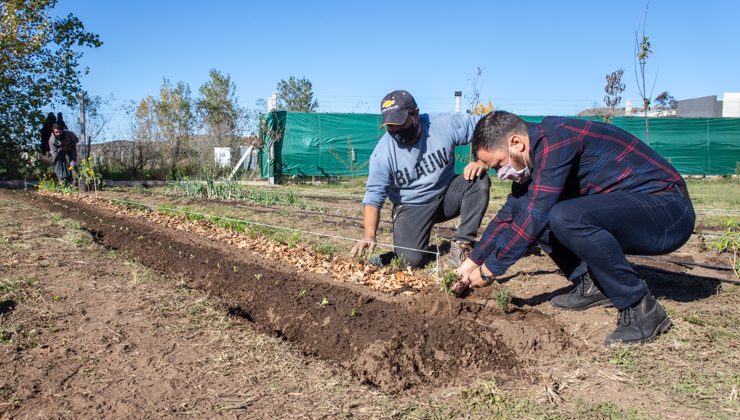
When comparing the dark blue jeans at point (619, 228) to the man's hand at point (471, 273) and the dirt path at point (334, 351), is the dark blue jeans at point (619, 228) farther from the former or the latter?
the man's hand at point (471, 273)

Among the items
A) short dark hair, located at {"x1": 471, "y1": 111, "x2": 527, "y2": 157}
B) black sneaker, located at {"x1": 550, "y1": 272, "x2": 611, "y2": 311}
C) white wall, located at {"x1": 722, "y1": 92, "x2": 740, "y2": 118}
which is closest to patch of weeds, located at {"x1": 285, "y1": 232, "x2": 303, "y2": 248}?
black sneaker, located at {"x1": 550, "y1": 272, "x2": 611, "y2": 311}

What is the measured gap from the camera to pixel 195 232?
6938 millimetres

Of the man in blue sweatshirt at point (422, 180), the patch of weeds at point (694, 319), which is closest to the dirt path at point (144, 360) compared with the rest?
the man in blue sweatshirt at point (422, 180)

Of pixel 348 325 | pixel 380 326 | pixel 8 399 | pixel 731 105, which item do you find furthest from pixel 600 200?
pixel 731 105

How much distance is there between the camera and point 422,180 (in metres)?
4.78

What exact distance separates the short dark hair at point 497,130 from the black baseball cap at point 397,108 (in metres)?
1.46

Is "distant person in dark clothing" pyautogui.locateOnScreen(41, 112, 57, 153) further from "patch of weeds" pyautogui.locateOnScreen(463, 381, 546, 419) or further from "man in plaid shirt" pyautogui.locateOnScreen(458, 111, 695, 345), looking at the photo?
"patch of weeds" pyautogui.locateOnScreen(463, 381, 546, 419)

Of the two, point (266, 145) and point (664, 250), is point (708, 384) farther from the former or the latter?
point (266, 145)

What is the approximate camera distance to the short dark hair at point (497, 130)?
9.31 feet

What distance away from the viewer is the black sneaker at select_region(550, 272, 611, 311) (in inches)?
139

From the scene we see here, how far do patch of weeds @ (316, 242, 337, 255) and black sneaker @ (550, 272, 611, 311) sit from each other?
249cm

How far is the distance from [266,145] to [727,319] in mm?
13829

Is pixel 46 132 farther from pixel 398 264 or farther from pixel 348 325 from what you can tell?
pixel 348 325

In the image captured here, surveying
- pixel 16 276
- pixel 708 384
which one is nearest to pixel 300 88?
pixel 16 276
